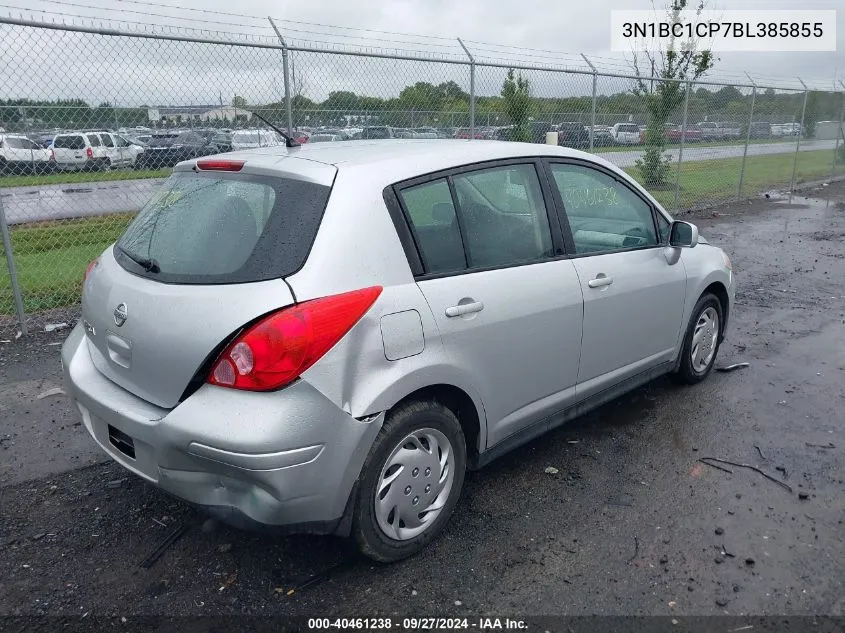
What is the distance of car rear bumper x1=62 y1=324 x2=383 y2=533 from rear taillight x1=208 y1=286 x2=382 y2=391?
48 millimetres

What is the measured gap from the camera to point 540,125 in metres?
10.1

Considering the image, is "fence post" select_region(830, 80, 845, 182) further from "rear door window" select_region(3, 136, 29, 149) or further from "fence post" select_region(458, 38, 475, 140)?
"rear door window" select_region(3, 136, 29, 149)

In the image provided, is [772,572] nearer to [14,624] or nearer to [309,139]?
[14,624]

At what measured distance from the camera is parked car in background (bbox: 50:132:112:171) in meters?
5.76

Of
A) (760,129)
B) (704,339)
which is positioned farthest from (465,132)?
(760,129)

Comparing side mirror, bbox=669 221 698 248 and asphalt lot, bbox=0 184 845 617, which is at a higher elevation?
side mirror, bbox=669 221 698 248

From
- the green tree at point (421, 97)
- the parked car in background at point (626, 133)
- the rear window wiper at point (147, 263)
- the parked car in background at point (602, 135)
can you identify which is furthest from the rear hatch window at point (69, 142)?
the parked car in background at point (626, 133)

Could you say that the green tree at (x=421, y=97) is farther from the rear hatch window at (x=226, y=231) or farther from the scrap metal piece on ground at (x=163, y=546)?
the scrap metal piece on ground at (x=163, y=546)

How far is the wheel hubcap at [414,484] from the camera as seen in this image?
2.73 metres

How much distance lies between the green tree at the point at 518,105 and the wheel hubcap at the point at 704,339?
5.42 m

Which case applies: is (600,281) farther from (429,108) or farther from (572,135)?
(572,135)

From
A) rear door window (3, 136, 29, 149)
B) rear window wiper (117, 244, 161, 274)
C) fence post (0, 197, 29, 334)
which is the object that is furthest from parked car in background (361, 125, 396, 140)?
rear window wiper (117, 244, 161, 274)

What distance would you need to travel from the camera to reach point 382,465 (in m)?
2.65

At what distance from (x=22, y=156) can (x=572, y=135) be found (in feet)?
25.0
